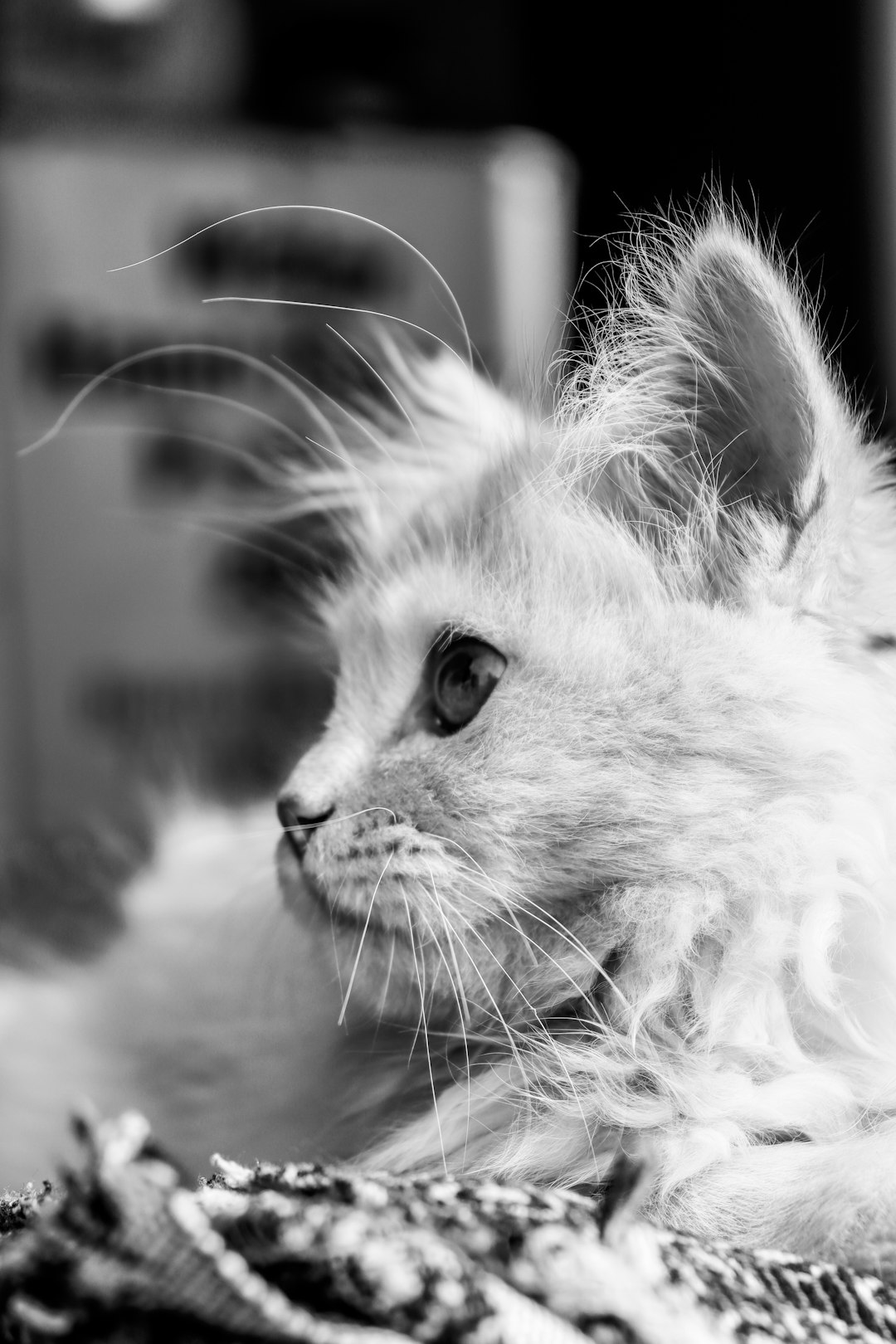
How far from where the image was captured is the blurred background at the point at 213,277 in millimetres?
1741

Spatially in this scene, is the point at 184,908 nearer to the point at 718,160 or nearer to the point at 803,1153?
the point at 803,1153

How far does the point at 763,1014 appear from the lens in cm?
61

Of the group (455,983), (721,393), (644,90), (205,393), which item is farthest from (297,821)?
(644,90)

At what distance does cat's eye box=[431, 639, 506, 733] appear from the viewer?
694mm

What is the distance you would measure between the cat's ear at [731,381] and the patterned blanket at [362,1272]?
37 centimetres

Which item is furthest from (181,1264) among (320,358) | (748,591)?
(320,358)

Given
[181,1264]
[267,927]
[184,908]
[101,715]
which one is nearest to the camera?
[181,1264]

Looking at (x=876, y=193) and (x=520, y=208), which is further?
(x=520, y=208)

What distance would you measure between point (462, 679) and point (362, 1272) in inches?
14.6

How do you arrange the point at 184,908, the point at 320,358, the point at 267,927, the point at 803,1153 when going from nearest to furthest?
the point at 803,1153
the point at 267,927
the point at 184,908
the point at 320,358

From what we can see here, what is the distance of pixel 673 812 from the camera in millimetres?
609

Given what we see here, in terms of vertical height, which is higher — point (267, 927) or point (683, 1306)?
point (683, 1306)

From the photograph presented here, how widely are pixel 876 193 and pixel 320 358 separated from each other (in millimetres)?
829

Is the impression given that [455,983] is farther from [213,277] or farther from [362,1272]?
[213,277]
